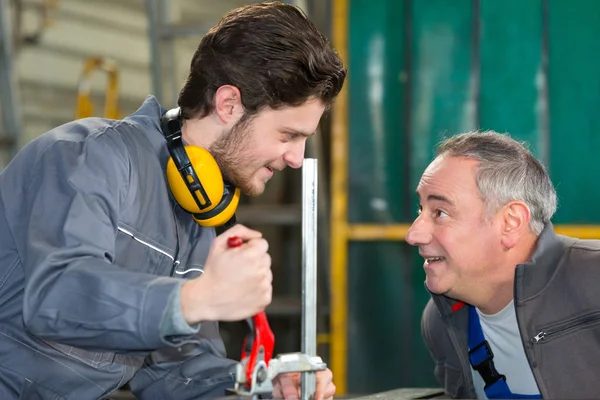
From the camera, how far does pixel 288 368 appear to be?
1849 millimetres

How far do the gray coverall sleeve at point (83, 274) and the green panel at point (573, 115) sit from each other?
3.30 m

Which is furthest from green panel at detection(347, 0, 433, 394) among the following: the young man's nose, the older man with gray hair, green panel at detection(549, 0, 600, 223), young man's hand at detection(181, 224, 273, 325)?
young man's hand at detection(181, 224, 273, 325)

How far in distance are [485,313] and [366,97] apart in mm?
2352

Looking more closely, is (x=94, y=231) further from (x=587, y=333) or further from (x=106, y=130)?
(x=587, y=333)

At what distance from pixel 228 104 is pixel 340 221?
2.63m

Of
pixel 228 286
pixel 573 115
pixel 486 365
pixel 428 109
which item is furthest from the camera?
pixel 428 109

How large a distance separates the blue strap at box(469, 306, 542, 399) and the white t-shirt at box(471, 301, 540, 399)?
35 millimetres

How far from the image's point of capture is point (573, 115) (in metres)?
4.79

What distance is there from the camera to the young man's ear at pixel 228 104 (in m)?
2.34

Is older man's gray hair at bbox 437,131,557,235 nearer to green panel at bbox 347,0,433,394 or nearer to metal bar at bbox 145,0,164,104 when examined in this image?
green panel at bbox 347,0,433,394

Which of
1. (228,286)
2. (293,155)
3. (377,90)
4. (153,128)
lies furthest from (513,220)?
(377,90)

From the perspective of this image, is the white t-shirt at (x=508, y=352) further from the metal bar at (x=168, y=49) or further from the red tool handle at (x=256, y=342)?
the metal bar at (x=168, y=49)

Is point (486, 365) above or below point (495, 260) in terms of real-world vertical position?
below

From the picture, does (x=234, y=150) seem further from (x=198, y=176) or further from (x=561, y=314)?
(x=561, y=314)
